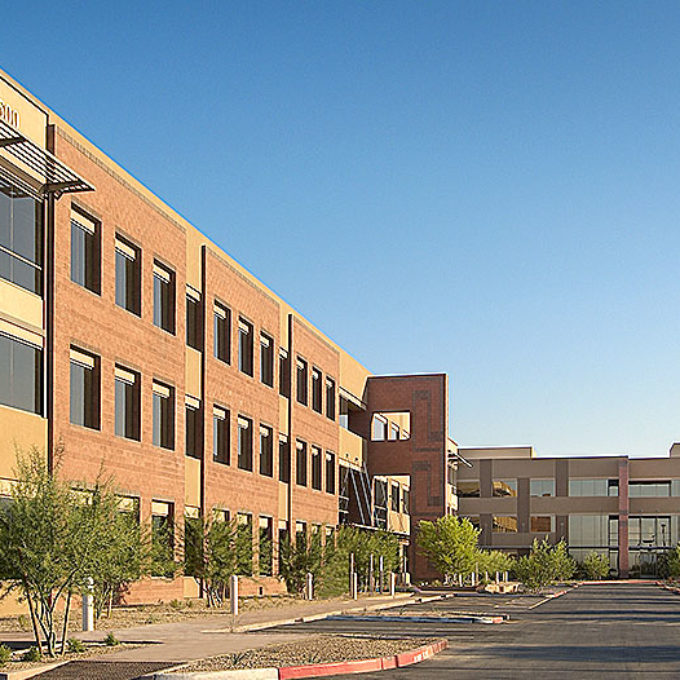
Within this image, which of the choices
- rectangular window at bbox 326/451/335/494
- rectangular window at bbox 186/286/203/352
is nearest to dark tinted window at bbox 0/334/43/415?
rectangular window at bbox 186/286/203/352

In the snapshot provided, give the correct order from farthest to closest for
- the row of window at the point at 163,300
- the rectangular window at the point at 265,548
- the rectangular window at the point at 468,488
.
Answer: the rectangular window at the point at 468,488
the rectangular window at the point at 265,548
the row of window at the point at 163,300

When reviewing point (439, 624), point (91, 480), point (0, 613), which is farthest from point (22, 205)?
point (439, 624)

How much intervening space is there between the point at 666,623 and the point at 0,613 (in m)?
18.7

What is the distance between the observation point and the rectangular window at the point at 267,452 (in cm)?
5169

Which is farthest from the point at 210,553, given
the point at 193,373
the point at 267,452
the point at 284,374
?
the point at 284,374

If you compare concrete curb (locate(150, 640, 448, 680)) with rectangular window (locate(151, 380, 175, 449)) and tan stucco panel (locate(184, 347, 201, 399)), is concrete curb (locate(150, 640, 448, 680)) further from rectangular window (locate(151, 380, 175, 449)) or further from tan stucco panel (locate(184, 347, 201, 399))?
tan stucco panel (locate(184, 347, 201, 399))

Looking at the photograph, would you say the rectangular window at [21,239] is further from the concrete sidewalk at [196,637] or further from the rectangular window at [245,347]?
the rectangular window at [245,347]

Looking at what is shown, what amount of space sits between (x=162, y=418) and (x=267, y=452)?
1327cm

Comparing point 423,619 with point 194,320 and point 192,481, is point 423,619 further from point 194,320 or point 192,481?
point 194,320

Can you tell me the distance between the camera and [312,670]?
17.8 m

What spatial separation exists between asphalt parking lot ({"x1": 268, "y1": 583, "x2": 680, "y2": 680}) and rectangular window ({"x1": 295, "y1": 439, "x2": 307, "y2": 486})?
61.8 feet

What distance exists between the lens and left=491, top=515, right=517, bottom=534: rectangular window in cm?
11931

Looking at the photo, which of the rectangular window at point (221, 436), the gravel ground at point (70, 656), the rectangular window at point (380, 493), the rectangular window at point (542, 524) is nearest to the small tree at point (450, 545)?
the rectangular window at point (380, 493)

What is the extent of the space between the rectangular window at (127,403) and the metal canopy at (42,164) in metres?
6.61
